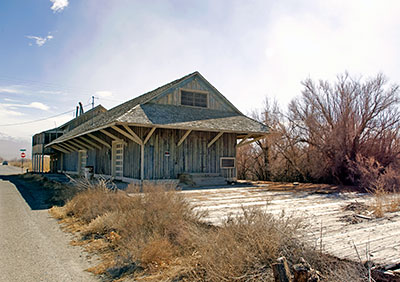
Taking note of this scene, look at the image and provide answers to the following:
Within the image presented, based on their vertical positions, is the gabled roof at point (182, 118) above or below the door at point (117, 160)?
above

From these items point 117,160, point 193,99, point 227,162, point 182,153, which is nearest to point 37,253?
point 182,153

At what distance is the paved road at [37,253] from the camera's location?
204 inches

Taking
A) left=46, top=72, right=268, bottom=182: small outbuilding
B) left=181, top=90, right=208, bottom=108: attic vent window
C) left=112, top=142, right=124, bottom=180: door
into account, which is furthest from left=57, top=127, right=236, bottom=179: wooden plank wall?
left=181, top=90, right=208, bottom=108: attic vent window

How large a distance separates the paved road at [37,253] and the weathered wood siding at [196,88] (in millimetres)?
8082

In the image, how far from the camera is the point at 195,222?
20.7 feet

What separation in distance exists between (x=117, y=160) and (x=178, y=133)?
429 centimetres

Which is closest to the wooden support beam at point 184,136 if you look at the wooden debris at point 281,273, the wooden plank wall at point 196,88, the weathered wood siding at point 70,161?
the wooden plank wall at point 196,88

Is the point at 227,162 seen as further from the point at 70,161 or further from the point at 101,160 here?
the point at 70,161

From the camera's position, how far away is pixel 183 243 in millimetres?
5715

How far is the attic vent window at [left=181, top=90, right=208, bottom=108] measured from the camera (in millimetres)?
16672

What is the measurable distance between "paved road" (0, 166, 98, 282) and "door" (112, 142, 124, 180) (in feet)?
22.1

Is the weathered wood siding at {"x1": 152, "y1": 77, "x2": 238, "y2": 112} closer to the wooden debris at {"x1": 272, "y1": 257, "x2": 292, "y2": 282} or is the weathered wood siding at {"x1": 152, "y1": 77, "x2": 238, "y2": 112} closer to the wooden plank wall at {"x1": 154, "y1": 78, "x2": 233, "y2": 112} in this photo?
the wooden plank wall at {"x1": 154, "y1": 78, "x2": 233, "y2": 112}

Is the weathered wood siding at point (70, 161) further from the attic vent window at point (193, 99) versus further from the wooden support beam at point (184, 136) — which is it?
the wooden support beam at point (184, 136)

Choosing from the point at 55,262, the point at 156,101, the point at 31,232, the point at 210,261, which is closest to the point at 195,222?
the point at 210,261
